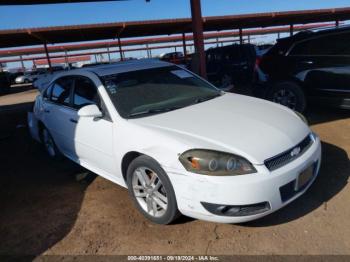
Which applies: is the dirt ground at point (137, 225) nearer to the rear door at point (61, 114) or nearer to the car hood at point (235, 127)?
the rear door at point (61, 114)

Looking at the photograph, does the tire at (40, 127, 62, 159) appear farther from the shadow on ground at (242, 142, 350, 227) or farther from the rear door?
the shadow on ground at (242, 142, 350, 227)

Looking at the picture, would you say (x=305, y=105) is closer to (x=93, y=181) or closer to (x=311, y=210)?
(x=311, y=210)

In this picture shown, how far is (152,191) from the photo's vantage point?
309cm

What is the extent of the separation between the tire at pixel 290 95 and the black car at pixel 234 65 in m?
5.26

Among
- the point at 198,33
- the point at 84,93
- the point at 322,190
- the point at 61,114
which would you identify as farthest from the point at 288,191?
the point at 198,33

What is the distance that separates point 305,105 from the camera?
592 cm

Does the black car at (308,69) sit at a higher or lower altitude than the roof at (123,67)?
lower

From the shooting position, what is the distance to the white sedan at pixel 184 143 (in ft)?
8.59

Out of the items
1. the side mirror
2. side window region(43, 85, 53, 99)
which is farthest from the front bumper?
side window region(43, 85, 53, 99)

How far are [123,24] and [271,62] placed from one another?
42.4ft

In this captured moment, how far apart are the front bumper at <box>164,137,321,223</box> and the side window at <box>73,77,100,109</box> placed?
1.56 meters

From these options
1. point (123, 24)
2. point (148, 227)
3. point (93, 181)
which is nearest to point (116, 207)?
point (148, 227)

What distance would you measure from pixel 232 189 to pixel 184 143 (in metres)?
0.55

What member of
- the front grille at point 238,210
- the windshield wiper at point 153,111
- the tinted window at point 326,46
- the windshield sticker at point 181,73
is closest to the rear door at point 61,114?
the windshield wiper at point 153,111
